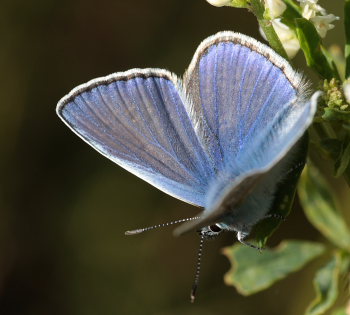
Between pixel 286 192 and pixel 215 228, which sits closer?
pixel 286 192

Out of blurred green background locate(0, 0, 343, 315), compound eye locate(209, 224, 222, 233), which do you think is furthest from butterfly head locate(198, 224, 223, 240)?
blurred green background locate(0, 0, 343, 315)

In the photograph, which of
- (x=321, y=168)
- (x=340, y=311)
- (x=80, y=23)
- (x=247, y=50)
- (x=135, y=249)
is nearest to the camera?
(x=247, y=50)

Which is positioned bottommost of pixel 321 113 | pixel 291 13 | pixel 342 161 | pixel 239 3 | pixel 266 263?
pixel 266 263

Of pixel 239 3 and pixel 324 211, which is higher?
pixel 239 3

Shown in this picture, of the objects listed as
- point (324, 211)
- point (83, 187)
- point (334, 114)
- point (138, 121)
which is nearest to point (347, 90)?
point (334, 114)

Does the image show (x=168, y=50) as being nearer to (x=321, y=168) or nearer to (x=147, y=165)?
(x=321, y=168)

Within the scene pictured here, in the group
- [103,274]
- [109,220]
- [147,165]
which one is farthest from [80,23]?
[147,165]

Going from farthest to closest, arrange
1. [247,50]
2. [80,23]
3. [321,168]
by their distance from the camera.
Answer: [80,23] → [321,168] → [247,50]

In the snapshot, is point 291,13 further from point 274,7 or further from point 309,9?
point 274,7
